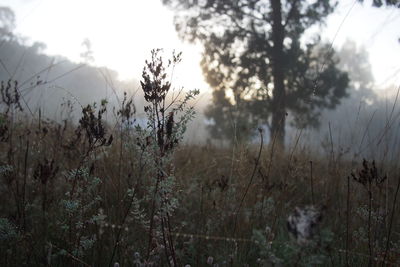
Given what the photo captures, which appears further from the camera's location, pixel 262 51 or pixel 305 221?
pixel 262 51

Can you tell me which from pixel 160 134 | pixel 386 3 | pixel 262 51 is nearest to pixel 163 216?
pixel 160 134

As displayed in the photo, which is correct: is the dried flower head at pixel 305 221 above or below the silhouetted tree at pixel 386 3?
below

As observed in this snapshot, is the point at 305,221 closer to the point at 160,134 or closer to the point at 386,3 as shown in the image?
the point at 160,134

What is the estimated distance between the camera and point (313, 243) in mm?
817

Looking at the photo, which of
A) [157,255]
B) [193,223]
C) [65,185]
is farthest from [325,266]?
[65,185]

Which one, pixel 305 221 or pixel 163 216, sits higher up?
pixel 305 221

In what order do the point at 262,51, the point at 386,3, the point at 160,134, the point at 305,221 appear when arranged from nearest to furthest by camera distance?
the point at 305,221, the point at 160,134, the point at 386,3, the point at 262,51

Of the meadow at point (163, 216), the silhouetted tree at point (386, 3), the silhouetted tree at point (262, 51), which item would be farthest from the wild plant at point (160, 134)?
the silhouetted tree at point (262, 51)

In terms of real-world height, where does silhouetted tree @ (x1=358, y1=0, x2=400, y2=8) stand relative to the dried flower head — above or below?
above

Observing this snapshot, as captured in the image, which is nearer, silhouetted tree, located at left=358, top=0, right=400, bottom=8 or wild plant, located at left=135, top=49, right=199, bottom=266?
wild plant, located at left=135, top=49, right=199, bottom=266

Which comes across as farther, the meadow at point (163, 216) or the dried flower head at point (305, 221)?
the meadow at point (163, 216)

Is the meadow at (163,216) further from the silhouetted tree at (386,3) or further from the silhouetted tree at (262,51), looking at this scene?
the silhouetted tree at (262,51)

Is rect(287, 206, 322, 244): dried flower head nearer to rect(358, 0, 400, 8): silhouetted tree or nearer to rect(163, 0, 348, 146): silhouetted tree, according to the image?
rect(358, 0, 400, 8): silhouetted tree

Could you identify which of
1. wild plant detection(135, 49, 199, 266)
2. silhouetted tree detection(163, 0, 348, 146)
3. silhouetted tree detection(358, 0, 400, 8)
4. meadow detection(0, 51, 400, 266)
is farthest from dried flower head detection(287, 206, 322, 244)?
silhouetted tree detection(163, 0, 348, 146)
